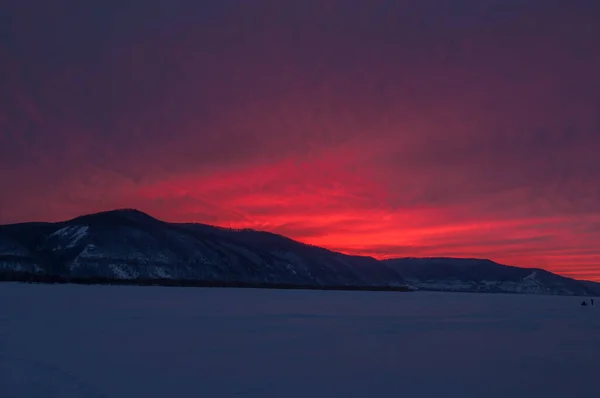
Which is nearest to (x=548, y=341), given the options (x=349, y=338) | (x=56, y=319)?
(x=349, y=338)

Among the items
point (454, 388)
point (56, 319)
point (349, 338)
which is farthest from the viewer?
point (56, 319)

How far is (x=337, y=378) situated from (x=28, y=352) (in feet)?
37.5

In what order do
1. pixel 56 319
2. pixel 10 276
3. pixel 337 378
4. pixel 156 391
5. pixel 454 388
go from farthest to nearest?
pixel 10 276, pixel 56 319, pixel 337 378, pixel 454 388, pixel 156 391

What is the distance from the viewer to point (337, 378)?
19.1m

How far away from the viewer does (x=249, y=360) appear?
22.3 metres

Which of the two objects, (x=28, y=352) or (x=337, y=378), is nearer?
(x=337, y=378)

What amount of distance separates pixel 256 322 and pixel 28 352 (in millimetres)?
19872

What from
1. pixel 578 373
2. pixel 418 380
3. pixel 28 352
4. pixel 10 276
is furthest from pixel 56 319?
pixel 10 276

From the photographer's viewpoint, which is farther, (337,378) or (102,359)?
(102,359)

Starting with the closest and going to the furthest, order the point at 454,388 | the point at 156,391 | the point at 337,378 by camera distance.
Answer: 1. the point at 156,391
2. the point at 454,388
3. the point at 337,378

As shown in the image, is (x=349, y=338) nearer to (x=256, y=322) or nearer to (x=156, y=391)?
(x=256, y=322)

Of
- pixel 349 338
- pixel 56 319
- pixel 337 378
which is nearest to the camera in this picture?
pixel 337 378

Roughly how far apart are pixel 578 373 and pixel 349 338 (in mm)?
12464

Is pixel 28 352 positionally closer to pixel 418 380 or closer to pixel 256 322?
pixel 418 380
